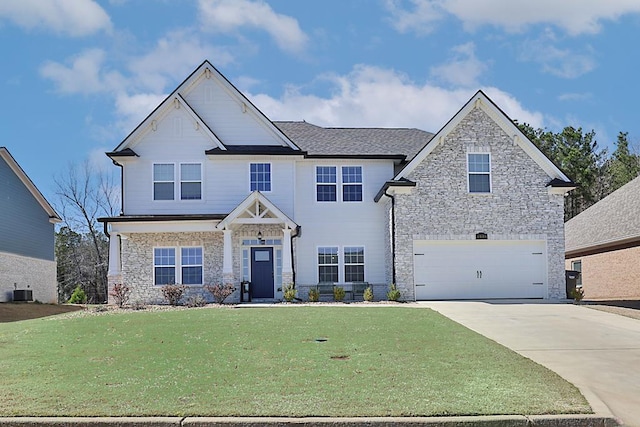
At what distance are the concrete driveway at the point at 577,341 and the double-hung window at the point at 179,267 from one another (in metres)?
9.42

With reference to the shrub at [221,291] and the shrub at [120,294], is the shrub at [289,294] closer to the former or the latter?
the shrub at [221,291]

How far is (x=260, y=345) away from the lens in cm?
1152

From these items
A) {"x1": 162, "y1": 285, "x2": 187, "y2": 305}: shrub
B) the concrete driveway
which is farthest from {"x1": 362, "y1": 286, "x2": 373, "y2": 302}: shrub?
{"x1": 162, "y1": 285, "x2": 187, "y2": 305}: shrub

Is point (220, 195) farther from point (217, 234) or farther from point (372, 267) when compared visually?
point (372, 267)

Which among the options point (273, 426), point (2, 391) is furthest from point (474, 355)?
point (2, 391)

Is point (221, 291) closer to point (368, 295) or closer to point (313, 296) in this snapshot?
point (313, 296)

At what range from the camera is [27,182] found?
31078 mm

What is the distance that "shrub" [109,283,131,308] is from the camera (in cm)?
2330

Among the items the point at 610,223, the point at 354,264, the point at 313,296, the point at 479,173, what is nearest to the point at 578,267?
the point at 610,223

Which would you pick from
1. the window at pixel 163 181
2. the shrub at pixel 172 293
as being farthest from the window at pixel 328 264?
the window at pixel 163 181

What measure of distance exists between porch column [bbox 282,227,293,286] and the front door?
4.33 ft

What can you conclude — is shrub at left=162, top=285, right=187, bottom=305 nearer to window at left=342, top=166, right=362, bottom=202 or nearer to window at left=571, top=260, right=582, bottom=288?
window at left=342, top=166, right=362, bottom=202

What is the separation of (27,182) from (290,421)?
1108 inches

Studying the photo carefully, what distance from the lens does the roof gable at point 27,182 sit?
96.5ft
